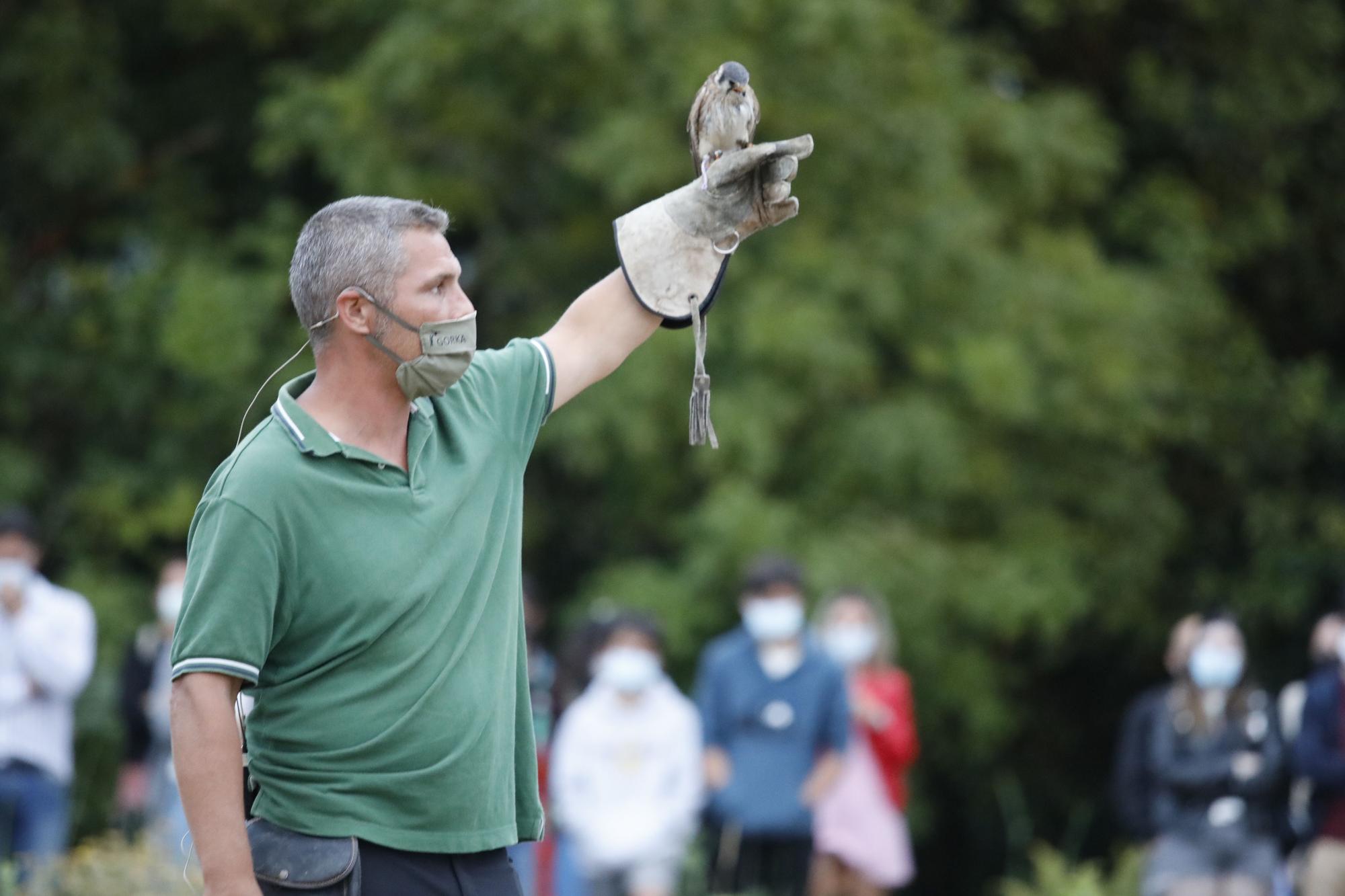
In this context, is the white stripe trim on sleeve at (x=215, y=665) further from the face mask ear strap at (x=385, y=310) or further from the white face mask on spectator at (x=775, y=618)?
the white face mask on spectator at (x=775, y=618)

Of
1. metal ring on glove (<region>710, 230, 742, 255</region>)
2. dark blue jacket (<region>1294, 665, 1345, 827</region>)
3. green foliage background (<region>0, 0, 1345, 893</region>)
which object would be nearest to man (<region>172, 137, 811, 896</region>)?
metal ring on glove (<region>710, 230, 742, 255</region>)

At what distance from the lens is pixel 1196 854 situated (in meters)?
7.16

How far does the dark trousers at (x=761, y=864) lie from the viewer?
7.40 metres

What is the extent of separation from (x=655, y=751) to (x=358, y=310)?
15.7 ft

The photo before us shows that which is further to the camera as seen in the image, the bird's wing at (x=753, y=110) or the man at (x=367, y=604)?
the bird's wing at (x=753, y=110)

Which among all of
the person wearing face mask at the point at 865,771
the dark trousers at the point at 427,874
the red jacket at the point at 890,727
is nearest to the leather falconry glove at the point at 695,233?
the dark trousers at the point at 427,874

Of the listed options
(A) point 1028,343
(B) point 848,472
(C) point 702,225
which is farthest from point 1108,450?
(C) point 702,225

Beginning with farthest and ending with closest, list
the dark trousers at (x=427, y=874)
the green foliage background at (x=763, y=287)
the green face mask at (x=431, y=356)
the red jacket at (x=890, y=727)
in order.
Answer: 1. the green foliage background at (x=763, y=287)
2. the red jacket at (x=890, y=727)
3. the green face mask at (x=431, y=356)
4. the dark trousers at (x=427, y=874)

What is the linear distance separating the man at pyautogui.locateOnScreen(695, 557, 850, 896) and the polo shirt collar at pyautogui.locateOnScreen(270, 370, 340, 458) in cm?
486

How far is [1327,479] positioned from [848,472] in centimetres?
492

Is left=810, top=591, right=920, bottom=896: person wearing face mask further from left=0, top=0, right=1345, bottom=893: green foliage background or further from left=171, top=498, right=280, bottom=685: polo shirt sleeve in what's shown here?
left=171, top=498, right=280, bottom=685: polo shirt sleeve

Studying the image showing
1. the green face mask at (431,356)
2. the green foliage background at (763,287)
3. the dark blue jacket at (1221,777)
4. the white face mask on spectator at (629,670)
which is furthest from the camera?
the green foliage background at (763,287)

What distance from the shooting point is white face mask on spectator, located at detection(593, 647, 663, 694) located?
24.3 feet

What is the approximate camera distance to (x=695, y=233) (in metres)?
3.18
